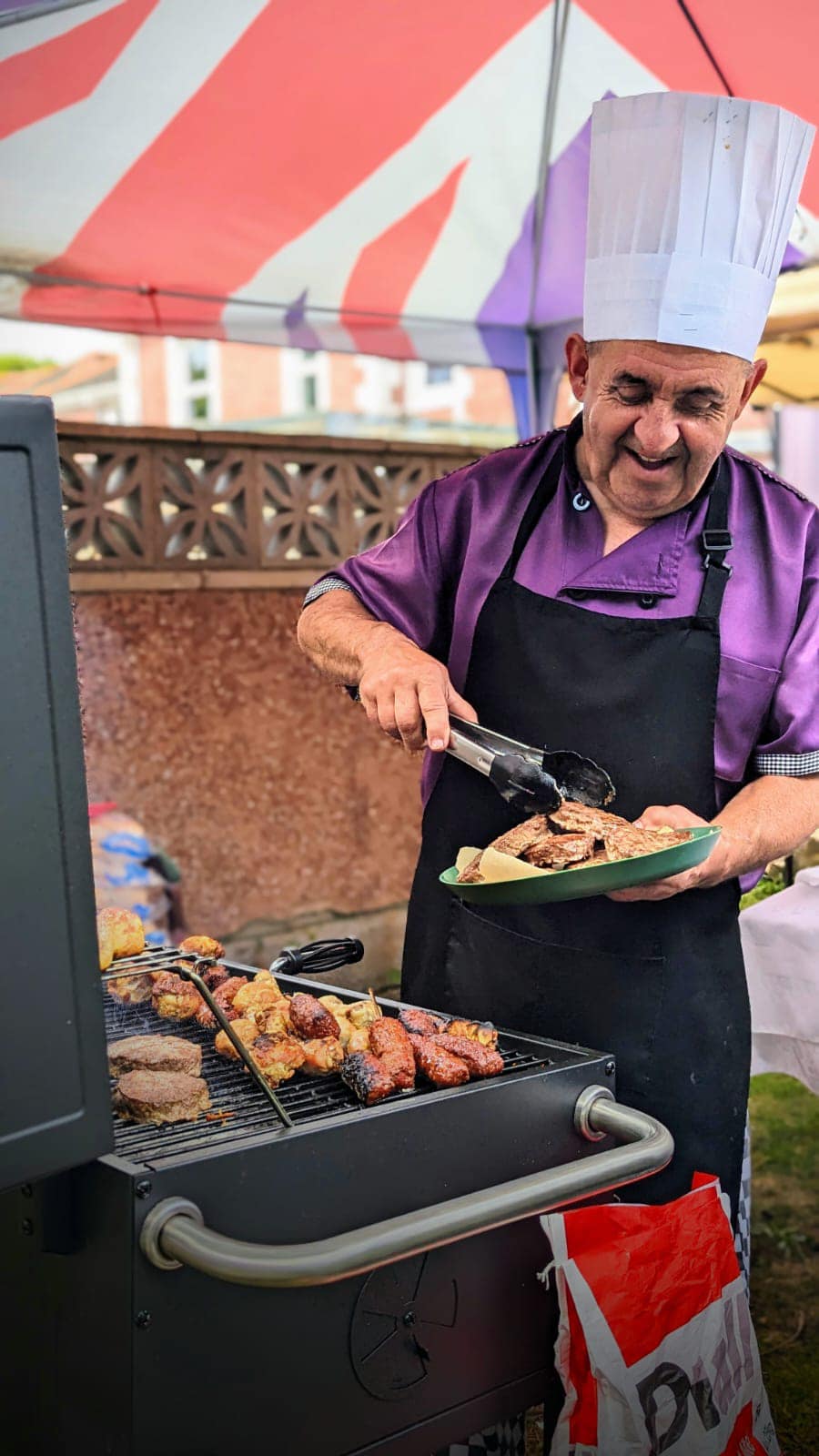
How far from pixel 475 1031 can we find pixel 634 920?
1.38ft

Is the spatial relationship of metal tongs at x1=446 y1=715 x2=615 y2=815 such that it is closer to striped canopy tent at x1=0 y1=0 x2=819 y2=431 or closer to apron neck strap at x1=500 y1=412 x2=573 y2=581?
apron neck strap at x1=500 y1=412 x2=573 y2=581

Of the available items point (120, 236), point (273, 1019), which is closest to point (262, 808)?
point (120, 236)

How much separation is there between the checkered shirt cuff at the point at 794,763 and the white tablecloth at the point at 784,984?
1.09 meters

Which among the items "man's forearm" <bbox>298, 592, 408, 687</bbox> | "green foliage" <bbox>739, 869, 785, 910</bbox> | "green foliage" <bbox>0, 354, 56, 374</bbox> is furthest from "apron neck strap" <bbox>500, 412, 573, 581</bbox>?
"green foliage" <bbox>0, 354, 56, 374</bbox>

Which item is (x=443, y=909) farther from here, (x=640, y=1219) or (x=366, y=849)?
(x=366, y=849)

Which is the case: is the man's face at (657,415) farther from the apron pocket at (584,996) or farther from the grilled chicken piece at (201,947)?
the grilled chicken piece at (201,947)

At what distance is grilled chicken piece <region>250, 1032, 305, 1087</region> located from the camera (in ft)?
5.66

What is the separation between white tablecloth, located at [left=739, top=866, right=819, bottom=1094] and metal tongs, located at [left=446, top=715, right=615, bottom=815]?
1309 mm

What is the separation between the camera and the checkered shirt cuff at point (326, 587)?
2.35 meters

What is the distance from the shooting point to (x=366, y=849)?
216 inches

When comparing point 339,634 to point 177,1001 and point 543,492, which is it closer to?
point 543,492

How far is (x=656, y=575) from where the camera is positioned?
7.28 feet

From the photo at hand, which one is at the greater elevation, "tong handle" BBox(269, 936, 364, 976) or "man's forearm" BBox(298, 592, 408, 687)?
"man's forearm" BBox(298, 592, 408, 687)

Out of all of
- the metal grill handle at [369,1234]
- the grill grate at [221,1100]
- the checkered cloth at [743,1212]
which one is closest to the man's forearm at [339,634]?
the grill grate at [221,1100]
